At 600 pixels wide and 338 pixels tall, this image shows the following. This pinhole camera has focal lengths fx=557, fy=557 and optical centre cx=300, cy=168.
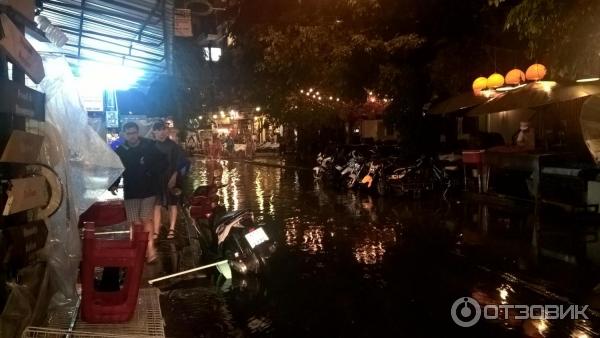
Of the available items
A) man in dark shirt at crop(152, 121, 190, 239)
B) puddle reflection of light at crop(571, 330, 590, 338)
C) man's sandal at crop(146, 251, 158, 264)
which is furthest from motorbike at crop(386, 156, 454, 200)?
puddle reflection of light at crop(571, 330, 590, 338)

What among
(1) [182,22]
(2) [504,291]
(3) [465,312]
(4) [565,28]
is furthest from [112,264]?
(4) [565,28]

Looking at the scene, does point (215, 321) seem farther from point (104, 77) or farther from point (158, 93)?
point (158, 93)

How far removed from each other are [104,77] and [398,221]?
6.62m

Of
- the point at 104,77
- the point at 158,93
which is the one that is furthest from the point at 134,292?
the point at 158,93

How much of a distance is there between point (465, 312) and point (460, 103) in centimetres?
965

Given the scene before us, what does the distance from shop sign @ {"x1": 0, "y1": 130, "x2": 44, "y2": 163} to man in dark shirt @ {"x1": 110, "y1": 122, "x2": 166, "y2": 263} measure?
3.72 meters

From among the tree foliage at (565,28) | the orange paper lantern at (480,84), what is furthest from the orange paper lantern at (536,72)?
the tree foliage at (565,28)

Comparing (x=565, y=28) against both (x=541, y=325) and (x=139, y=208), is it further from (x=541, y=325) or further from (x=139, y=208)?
(x=139, y=208)

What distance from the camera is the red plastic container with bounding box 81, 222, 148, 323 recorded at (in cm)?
457

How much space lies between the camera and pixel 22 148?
4.14 metres

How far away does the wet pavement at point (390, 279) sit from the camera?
5.70 meters

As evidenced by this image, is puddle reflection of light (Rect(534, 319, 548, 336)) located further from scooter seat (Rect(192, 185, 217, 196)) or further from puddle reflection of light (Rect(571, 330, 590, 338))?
scooter seat (Rect(192, 185, 217, 196))

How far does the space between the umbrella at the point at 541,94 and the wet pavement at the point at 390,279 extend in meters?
2.43

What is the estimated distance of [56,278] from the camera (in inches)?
189
